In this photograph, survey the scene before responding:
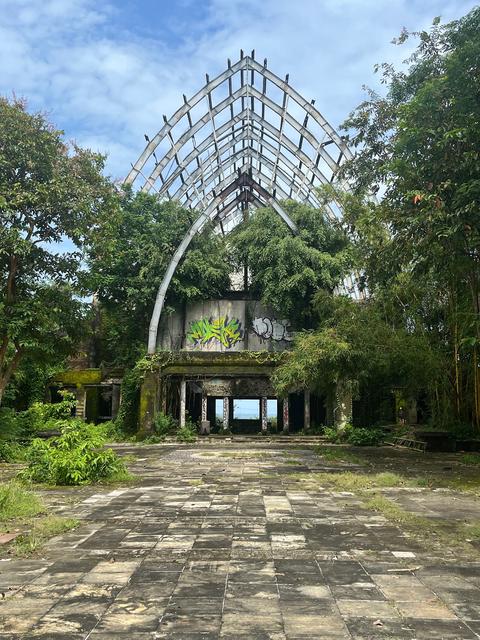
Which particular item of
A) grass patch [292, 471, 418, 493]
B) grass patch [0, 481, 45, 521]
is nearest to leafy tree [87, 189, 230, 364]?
grass patch [292, 471, 418, 493]

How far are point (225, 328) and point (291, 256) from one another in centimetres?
418

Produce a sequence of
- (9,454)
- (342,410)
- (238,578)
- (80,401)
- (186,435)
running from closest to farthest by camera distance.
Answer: (238,578) < (9,454) < (186,435) < (342,410) < (80,401)

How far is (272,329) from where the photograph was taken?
2292 cm

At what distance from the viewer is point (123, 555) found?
4629 mm

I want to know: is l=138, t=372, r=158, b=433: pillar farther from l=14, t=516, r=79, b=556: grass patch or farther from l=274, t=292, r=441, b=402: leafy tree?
l=14, t=516, r=79, b=556: grass patch

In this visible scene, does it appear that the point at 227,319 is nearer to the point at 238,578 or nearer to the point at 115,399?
the point at 115,399

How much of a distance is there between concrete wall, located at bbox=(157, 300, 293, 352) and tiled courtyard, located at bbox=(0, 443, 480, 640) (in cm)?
1581

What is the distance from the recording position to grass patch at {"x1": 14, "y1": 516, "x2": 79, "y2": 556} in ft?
15.8

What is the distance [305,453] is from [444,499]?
750cm

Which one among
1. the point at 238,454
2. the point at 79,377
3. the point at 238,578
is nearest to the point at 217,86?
the point at 79,377

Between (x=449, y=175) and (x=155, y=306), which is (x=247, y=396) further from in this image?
(x=449, y=175)

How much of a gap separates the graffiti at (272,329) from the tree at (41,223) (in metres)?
10.2

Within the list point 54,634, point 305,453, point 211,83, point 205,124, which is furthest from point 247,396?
point 54,634

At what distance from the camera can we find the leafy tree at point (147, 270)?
2184 centimetres
